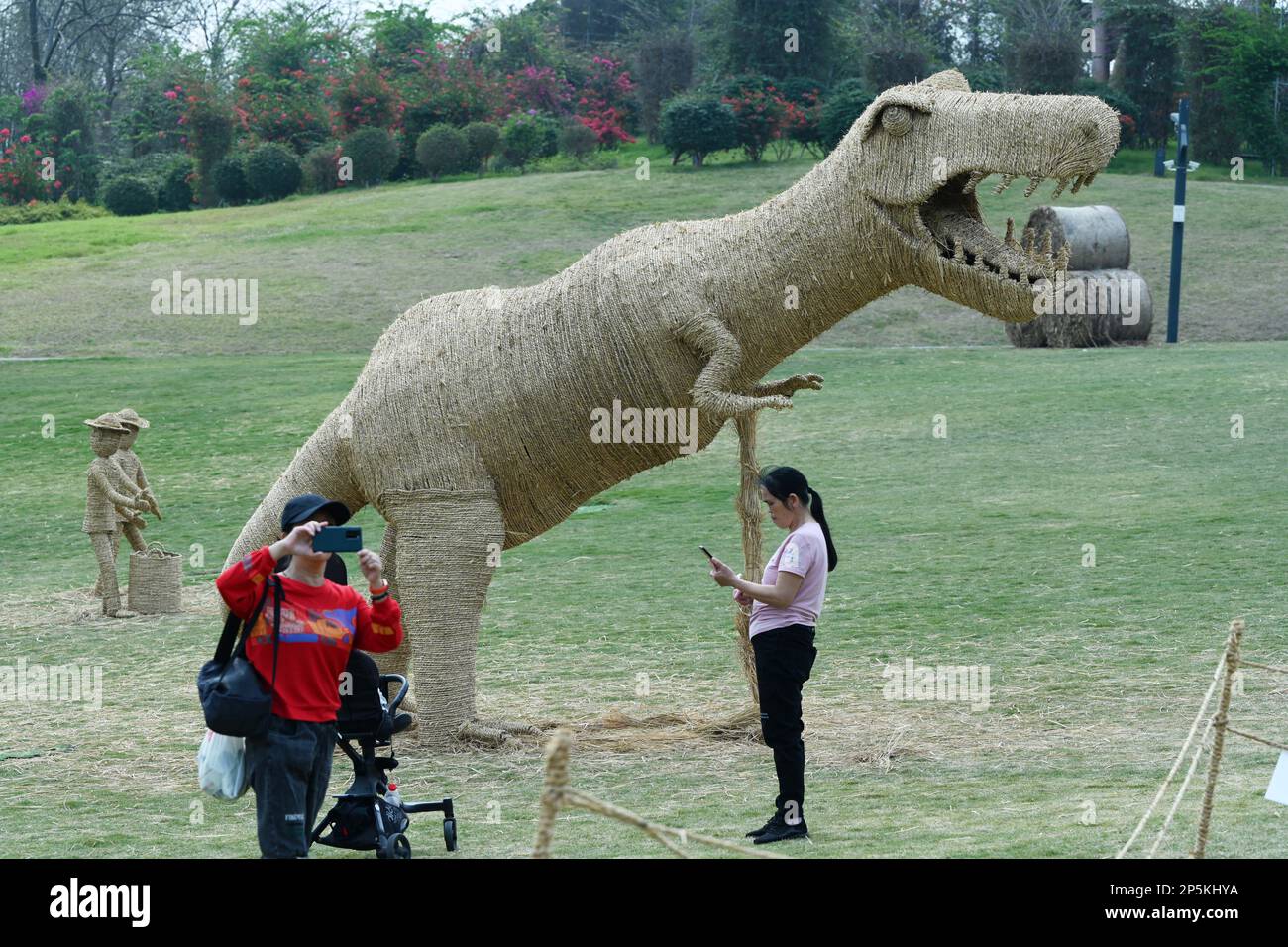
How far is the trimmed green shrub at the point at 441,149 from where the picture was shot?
43062 mm

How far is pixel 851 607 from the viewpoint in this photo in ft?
41.7

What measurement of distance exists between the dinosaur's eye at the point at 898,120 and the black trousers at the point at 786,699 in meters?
2.68

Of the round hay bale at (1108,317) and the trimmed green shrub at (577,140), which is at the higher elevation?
the trimmed green shrub at (577,140)

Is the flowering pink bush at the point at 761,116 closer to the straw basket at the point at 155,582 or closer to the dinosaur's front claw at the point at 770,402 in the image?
the straw basket at the point at 155,582

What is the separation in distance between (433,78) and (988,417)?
2789cm

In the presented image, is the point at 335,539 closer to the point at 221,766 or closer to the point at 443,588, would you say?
the point at 221,766

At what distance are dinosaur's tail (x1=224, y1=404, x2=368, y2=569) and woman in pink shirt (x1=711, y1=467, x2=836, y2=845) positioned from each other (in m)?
2.99

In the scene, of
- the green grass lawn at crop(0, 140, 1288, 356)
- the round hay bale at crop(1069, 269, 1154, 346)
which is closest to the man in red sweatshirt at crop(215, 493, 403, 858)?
the round hay bale at crop(1069, 269, 1154, 346)

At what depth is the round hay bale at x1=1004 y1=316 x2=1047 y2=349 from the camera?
26.9 meters

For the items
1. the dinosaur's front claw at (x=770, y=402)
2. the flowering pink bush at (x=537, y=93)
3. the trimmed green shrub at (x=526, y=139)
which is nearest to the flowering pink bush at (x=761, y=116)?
the trimmed green shrub at (x=526, y=139)

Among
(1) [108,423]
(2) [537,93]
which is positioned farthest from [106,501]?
(2) [537,93]

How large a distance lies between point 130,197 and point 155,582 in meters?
32.7

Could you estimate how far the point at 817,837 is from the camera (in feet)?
22.9

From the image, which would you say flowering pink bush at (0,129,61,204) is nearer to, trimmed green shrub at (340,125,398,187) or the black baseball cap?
trimmed green shrub at (340,125,398,187)
